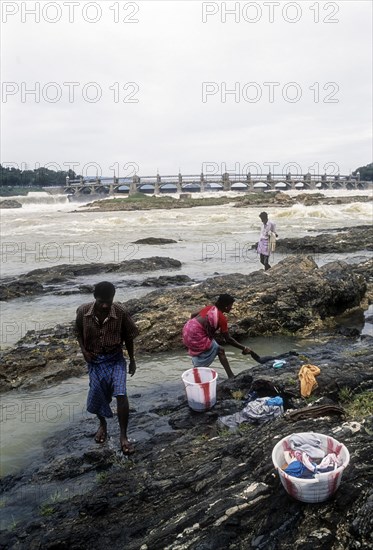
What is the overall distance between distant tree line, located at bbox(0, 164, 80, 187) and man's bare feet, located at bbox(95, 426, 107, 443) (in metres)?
102

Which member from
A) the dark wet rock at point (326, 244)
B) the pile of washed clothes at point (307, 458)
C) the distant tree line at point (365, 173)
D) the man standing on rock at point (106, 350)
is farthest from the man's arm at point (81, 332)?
the distant tree line at point (365, 173)

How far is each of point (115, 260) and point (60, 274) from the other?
455cm

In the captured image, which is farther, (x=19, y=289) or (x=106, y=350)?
(x=19, y=289)

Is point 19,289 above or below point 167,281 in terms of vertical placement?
below

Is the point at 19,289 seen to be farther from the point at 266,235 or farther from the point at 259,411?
the point at 259,411

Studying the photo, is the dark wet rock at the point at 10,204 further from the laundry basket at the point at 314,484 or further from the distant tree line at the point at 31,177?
the laundry basket at the point at 314,484

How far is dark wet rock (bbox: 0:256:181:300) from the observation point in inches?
520

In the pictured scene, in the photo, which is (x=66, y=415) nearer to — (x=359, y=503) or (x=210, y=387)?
(x=210, y=387)

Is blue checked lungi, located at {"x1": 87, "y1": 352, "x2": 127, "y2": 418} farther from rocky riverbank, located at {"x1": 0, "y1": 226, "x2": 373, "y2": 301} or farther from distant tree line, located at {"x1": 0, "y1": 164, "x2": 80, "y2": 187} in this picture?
distant tree line, located at {"x1": 0, "y1": 164, "x2": 80, "y2": 187}

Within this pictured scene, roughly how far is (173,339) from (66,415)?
2.64 meters

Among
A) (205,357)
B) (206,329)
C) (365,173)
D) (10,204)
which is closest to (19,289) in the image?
(205,357)

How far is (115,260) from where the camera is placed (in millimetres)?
19844

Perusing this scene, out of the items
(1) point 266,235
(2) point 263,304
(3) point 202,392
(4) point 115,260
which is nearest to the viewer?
(3) point 202,392

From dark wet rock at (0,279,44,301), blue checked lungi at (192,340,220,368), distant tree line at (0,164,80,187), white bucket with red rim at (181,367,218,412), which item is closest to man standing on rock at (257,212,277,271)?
dark wet rock at (0,279,44,301)
